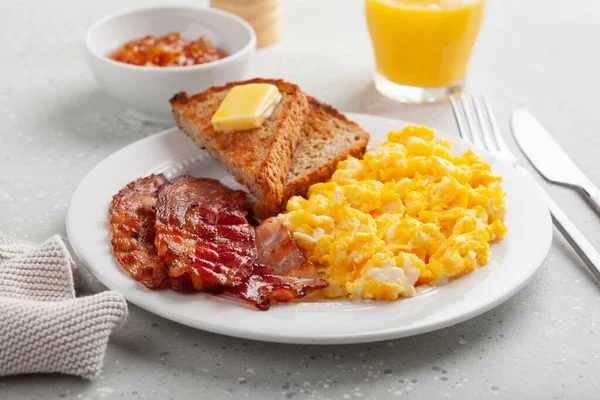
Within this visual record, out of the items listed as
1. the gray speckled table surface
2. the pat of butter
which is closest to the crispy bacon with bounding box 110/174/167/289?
the gray speckled table surface

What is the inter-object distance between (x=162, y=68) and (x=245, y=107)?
503mm

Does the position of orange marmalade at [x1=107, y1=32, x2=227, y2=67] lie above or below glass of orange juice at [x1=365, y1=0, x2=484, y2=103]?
below

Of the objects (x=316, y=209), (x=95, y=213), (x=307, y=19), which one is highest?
(x=316, y=209)

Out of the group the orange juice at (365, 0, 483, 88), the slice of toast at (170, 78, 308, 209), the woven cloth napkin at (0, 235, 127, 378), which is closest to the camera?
the woven cloth napkin at (0, 235, 127, 378)

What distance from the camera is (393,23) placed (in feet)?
11.1

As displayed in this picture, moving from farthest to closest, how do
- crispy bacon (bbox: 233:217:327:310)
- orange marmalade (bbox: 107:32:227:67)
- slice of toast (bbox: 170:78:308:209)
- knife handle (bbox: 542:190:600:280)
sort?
1. orange marmalade (bbox: 107:32:227:67)
2. slice of toast (bbox: 170:78:308:209)
3. knife handle (bbox: 542:190:600:280)
4. crispy bacon (bbox: 233:217:327:310)

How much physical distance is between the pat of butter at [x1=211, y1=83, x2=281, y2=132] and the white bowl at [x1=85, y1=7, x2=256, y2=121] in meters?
0.35

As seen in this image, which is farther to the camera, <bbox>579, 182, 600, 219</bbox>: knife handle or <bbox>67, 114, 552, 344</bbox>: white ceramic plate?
<bbox>579, 182, 600, 219</bbox>: knife handle

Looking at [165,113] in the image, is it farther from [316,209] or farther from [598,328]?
[598,328]

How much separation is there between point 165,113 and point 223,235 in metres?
1.21

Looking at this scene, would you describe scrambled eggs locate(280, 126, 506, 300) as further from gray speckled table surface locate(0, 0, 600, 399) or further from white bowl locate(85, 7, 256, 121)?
white bowl locate(85, 7, 256, 121)

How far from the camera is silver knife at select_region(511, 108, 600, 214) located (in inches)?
115

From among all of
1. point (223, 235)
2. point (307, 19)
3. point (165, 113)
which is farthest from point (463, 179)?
point (307, 19)

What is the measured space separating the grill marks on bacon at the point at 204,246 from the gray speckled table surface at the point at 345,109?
142mm
